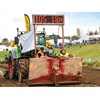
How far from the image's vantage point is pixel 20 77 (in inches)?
1022

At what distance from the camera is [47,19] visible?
22.9 meters

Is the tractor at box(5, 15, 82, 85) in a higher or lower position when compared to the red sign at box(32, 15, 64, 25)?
lower

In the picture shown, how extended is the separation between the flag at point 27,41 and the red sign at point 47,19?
1.76m

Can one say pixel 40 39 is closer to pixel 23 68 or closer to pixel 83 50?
pixel 23 68

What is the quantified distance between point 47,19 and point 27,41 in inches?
102

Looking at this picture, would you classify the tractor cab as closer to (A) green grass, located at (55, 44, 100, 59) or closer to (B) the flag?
(B) the flag

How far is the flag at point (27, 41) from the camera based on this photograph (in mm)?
24953

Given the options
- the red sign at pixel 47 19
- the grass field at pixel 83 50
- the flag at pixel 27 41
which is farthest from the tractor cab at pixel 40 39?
the red sign at pixel 47 19

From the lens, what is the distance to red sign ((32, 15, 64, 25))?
75.1 feet

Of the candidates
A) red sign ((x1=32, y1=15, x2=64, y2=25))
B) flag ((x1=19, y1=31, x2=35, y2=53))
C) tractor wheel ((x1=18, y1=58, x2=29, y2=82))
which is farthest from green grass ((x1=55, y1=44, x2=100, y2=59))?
red sign ((x1=32, y1=15, x2=64, y2=25))

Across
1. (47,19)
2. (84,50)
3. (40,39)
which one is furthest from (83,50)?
(47,19)

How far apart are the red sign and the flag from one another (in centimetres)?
176

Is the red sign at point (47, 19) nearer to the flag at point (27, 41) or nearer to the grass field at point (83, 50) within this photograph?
the flag at point (27, 41)
